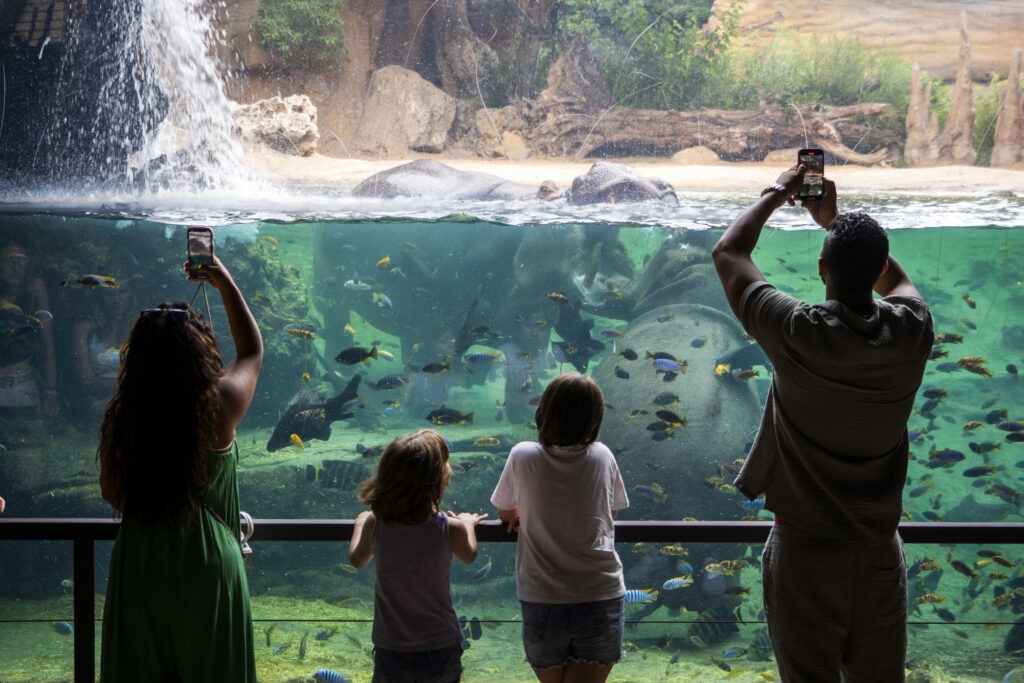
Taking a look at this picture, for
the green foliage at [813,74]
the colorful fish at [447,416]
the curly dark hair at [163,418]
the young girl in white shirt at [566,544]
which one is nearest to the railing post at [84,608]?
the curly dark hair at [163,418]

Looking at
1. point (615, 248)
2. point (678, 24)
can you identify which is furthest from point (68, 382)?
point (678, 24)

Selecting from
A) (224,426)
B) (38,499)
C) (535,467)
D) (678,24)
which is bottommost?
(38,499)

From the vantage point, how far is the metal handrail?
2.71 meters

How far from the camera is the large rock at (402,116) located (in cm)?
961

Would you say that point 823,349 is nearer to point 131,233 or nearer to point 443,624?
point 443,624

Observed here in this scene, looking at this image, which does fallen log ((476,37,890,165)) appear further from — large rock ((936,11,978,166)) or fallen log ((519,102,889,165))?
large rock ((936,11,978,166))

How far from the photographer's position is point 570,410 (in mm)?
2508

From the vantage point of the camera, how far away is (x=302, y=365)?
15.8 meters

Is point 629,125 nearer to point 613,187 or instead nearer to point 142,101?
point 613,187

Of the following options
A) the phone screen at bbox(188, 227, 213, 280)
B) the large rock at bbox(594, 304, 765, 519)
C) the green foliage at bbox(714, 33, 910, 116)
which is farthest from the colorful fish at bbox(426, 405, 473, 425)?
the phone screen at bbox(188, 227, 213, 280)

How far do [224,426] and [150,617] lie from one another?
52 centimetres

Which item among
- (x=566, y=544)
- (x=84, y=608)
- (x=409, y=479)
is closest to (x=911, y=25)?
(x=566, y=544)

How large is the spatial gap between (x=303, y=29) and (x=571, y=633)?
862 centimetres

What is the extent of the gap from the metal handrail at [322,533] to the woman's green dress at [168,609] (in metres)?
0.60
